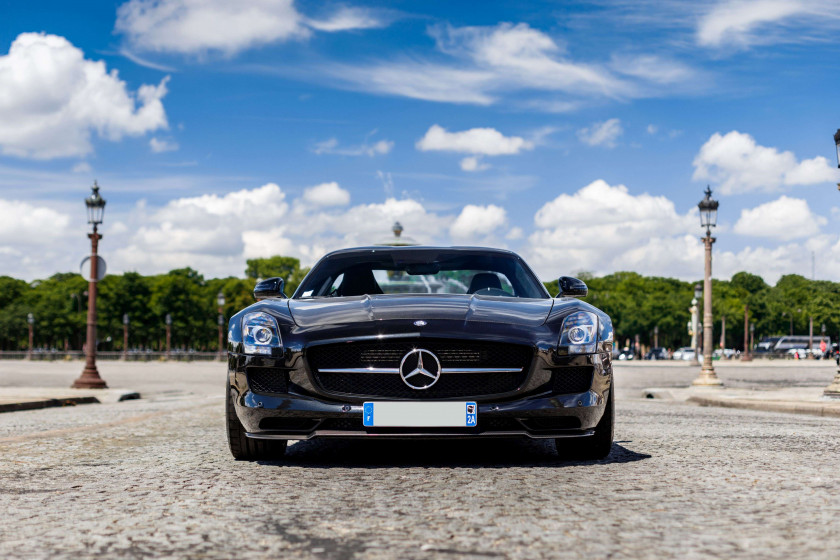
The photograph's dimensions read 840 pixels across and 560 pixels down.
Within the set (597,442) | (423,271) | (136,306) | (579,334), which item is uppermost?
(136,306)

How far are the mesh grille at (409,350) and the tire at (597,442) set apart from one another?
746 mm

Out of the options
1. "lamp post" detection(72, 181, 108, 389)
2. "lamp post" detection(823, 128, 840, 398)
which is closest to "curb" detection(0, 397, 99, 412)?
"lamp post" detection(72, 181, 108, 389)

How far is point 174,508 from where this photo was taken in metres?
4.39

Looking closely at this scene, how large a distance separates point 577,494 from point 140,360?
71.8 meters

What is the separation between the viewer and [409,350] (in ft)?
18.1

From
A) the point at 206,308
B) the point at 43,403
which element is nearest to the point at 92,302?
the point at 43,403

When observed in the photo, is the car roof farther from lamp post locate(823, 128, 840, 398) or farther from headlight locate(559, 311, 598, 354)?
lamp post locate(823, 128, 840, 398)

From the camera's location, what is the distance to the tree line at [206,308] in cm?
11081

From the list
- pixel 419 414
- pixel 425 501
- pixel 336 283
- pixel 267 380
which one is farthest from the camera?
pixel 336 283

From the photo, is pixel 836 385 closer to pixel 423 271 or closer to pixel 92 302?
pixel 423 271

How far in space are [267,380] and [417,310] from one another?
94cm

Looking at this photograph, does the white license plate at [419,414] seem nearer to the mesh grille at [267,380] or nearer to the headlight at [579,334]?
the mesh grille at [267,380]

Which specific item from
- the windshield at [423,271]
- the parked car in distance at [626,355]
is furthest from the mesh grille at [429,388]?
the parked car in distance at [626,355]

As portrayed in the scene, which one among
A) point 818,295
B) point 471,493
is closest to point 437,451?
point 471,493
